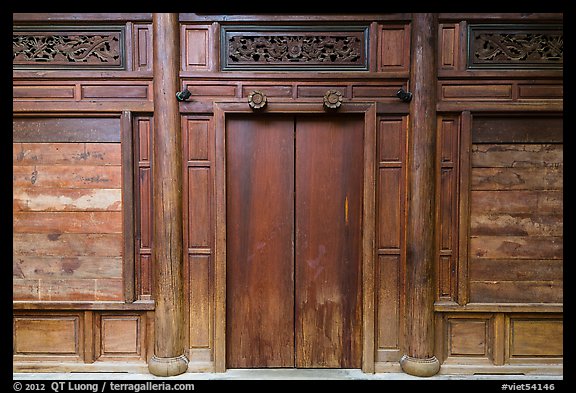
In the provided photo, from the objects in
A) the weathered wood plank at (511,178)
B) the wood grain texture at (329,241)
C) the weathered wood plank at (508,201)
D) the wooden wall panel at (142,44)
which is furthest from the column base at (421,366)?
the wooden wall panel at (142,44)

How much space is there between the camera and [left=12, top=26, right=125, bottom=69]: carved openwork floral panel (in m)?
3.64

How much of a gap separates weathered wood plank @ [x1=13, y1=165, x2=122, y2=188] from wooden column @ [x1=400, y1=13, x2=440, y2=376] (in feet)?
9.13

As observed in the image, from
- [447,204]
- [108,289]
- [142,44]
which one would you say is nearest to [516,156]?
[447,204]

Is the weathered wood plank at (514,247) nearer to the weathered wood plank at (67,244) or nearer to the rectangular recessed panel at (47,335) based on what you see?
the weathered wood plank at (67,244)

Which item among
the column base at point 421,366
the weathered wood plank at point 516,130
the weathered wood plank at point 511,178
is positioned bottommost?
the column base at point 421,366

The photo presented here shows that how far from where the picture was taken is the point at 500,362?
368 centimetres

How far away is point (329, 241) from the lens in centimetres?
374

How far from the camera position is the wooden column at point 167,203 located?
354 cm

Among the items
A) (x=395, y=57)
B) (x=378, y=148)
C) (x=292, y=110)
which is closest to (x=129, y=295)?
(x=292, y=110)

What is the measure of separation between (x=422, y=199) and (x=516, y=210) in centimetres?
94

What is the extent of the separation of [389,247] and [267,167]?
139 cm

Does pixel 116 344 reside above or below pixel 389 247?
below

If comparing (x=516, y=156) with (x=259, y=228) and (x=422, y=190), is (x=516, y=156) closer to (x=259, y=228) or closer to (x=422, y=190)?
(x=422, y=190)

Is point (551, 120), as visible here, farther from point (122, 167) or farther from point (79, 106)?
point (79, 106)
